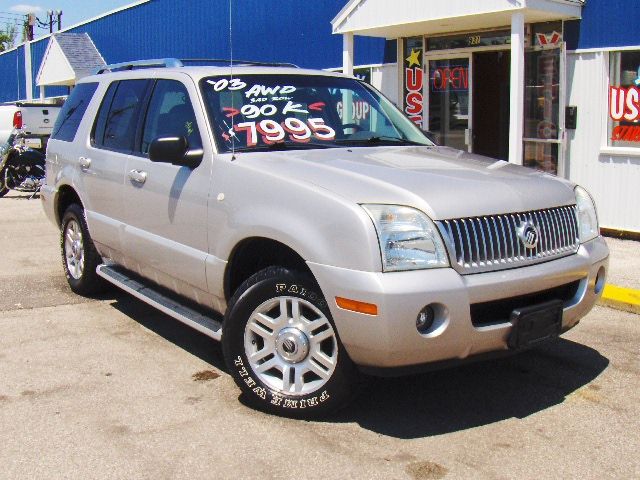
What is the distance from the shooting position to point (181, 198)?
16.3 feet

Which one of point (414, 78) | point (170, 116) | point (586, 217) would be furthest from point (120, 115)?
point (414, 78)

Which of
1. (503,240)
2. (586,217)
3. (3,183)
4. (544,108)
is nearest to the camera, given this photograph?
(503,240)

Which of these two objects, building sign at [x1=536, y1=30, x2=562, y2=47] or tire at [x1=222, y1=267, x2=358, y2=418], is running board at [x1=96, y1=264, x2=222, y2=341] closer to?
tire at [x1=222, y1=267, x2=358, y2=418]

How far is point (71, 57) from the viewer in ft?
87.0

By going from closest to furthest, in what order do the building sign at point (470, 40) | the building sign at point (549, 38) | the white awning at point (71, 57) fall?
the building sign at point (549, 38) → the building sign at point (470, 40) → the white awning at point (71, 57)

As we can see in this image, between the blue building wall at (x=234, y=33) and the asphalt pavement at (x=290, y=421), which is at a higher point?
the blue building wall at (x=234, y=33)

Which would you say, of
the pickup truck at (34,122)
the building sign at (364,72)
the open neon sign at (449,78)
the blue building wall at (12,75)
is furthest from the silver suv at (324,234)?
the blue building wall at (12,75)

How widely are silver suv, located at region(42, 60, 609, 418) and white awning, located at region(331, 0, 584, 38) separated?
15.8 ft

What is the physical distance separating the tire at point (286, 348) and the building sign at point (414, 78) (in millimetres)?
8994

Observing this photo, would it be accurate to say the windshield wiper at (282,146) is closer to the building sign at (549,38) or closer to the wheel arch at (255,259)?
the wheel arch at (255,259)

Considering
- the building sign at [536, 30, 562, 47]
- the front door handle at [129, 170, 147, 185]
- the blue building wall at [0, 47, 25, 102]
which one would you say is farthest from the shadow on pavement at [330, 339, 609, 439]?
the blue building wall at [0, 47, 25, 102]

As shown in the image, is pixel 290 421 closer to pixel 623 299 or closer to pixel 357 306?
pixel 357 306

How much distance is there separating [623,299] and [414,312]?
141 inches

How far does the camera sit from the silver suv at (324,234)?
149 inches
